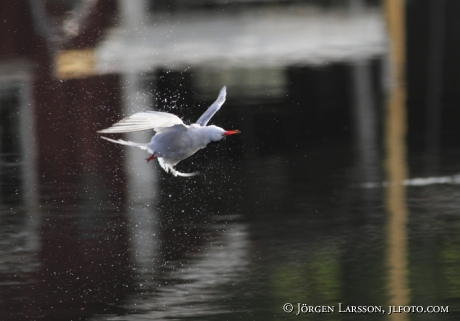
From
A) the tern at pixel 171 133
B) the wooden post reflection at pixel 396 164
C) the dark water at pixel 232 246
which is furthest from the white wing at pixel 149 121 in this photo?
the wooden post reflection at pixel 396 164

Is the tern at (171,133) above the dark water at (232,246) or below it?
above

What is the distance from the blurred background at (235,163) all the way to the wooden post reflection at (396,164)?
0.02 metres

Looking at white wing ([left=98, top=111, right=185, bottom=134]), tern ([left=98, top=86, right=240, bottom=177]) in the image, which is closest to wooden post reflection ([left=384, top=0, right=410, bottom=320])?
tern ([left=98, top=86, right=240, bottom=177])

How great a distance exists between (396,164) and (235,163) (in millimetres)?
1272

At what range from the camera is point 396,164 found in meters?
6.43

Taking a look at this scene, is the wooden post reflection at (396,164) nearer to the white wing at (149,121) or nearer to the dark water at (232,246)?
the dark water at (232,246)

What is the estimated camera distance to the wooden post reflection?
483 centimetres

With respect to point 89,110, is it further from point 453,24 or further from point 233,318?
point 453,24

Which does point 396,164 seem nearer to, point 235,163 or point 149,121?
point 235,163

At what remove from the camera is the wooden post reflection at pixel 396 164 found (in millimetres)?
4828

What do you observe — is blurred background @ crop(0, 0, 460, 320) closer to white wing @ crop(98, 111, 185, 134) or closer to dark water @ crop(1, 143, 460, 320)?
dark water @ crop(1, 143, 460, 320)

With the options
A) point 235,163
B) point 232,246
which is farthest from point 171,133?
point 235,163

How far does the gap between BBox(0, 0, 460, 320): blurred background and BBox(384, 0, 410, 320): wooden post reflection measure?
0.02 meters

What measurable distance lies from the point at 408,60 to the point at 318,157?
7.84 feet
